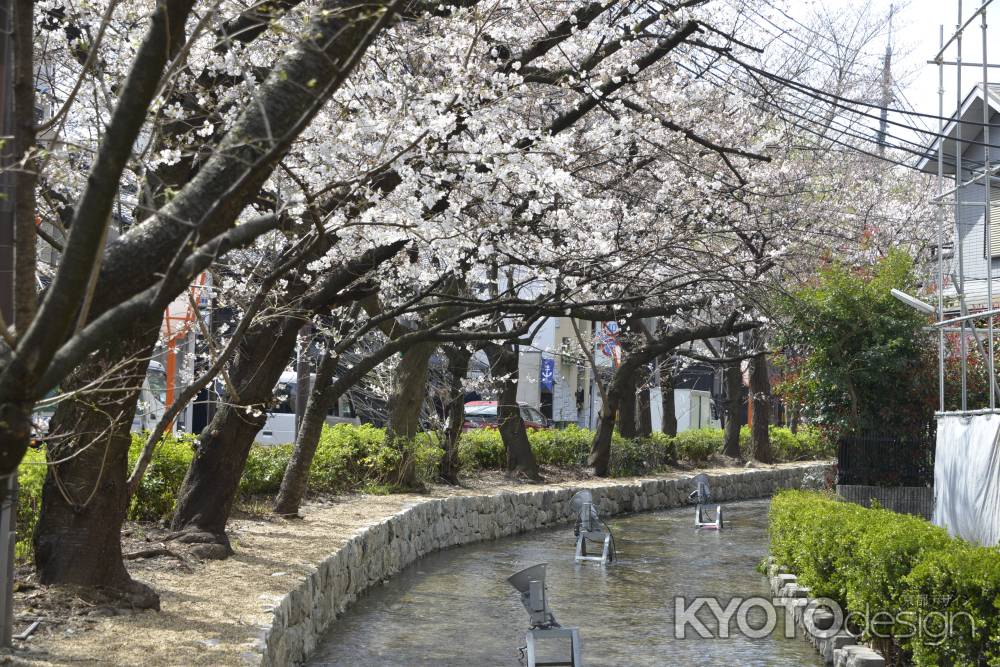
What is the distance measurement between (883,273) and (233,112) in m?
11.1

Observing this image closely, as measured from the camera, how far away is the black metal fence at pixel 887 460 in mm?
15428

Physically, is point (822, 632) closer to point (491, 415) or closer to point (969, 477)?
point (969, 477)

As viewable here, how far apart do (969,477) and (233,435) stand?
7.82 m

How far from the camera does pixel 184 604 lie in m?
7.30

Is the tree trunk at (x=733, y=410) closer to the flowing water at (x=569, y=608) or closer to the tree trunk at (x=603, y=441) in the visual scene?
the tree trunk at (x=603, y=441)

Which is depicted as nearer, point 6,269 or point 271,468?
point 6,269

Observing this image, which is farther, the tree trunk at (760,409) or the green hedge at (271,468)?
the tree trunk at (760,409)

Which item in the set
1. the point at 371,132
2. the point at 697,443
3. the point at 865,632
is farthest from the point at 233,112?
the point at 697,443

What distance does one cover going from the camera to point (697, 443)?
93.1ft

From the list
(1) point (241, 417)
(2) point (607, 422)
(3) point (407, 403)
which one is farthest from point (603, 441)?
(1) point (241, 417)

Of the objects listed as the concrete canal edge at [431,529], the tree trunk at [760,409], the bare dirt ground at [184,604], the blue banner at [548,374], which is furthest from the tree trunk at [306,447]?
the blue banner at [548,374]

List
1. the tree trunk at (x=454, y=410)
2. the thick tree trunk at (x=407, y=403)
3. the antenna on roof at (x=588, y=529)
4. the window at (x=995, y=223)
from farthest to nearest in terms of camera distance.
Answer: the tree trunk at (x=454, y=410) → the window at (x=995, y=223) → the thick tree trunk at (x=407, y=403) → the antenna on roof at (x=588, y=529)

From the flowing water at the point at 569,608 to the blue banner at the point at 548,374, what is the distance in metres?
20.5

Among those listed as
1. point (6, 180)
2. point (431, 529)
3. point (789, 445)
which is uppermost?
point (6, 180)
